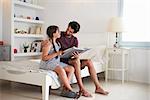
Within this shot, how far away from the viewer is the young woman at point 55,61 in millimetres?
3000

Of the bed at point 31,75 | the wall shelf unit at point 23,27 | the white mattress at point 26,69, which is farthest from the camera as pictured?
the wall shelf unit at point 23,27

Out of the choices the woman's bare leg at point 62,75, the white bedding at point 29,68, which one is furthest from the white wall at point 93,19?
the woman's bare leg at point 62,75

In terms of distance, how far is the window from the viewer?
4.50 metres

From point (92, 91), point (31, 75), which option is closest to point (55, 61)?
point (31, 75)

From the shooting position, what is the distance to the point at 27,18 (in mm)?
5211

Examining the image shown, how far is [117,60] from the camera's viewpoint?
466cm

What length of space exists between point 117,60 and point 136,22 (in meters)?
0.84

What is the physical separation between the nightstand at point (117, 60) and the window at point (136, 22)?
31cm

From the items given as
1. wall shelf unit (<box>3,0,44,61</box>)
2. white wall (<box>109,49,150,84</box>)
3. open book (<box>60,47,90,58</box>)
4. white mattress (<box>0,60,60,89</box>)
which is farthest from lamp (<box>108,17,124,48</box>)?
wall shelf unit (<box>3,0,44,61</box>)

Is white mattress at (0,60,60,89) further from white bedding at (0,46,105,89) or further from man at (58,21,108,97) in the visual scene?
man at (58,21,108,97)

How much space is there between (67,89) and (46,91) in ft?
1.12

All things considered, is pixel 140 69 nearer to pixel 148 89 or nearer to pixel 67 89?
pixel 148 89

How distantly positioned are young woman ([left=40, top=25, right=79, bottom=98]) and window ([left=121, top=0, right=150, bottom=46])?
1.82 metres

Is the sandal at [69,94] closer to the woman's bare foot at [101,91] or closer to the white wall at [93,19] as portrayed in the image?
the woman's bare foot at [101,91]
